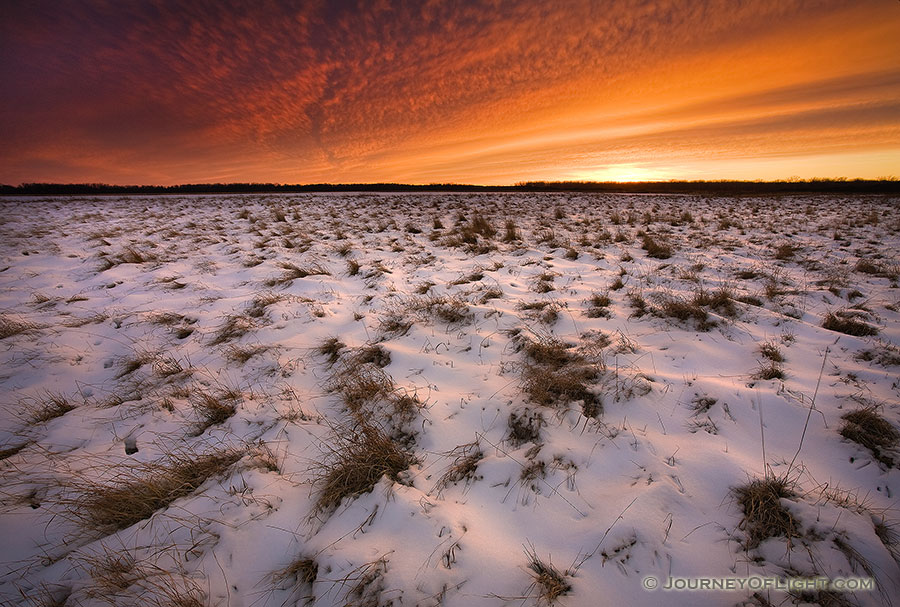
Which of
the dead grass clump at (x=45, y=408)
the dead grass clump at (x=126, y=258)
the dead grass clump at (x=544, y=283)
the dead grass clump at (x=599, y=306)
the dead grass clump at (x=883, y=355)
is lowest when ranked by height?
the dead grass clump at (x=45, y=408)

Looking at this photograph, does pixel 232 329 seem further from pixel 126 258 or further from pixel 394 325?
pixel 126 258

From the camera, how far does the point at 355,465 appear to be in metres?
2.08

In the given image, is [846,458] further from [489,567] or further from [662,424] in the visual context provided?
[489,567]

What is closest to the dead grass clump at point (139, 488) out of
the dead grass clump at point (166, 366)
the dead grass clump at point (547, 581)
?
the dead grass clump at point (166, 366)

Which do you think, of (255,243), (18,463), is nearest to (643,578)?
(18,463)

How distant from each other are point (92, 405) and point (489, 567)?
3.48 metres

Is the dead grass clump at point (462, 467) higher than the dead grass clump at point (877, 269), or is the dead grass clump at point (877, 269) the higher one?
the dead grass clump at point (877, 269)

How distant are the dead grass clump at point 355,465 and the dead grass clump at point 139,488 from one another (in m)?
0.67

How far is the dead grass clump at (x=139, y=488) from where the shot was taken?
1.85 meters

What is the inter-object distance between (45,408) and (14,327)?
1986 mm

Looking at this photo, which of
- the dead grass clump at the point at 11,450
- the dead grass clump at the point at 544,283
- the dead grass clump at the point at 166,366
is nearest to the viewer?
the dead grass clump at the point at 11,450

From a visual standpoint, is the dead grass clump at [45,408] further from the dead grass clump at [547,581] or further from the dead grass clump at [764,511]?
the dead grass clump at [764,511]

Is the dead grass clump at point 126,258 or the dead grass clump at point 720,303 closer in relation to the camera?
the dead grass clump at point 720,303

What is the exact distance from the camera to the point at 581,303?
14.4 feet
